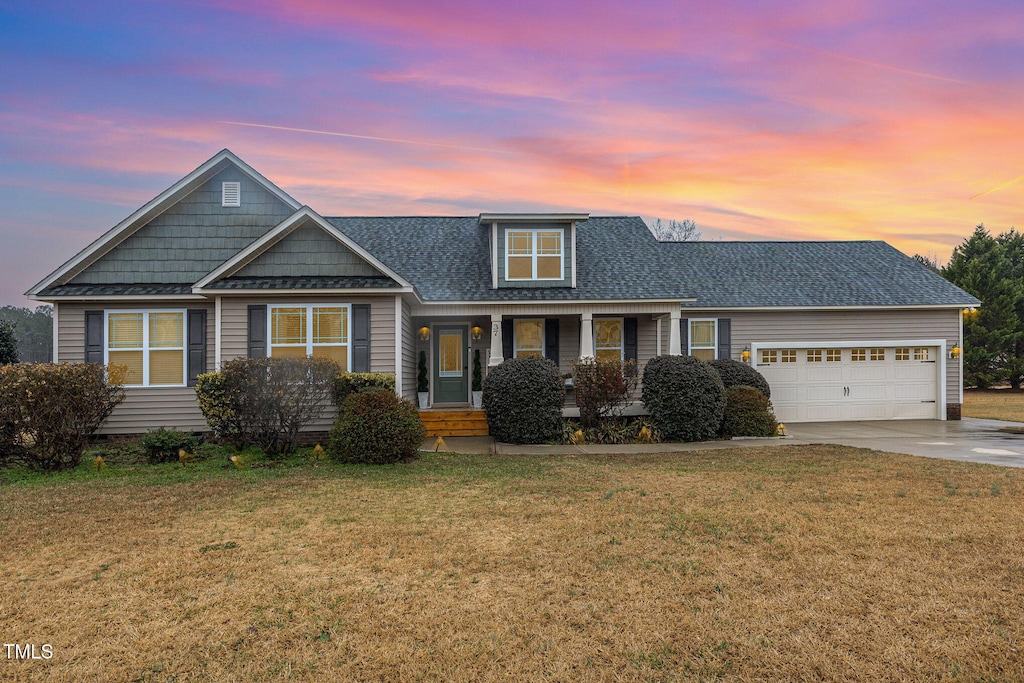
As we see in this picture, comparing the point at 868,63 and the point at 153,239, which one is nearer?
the point at 868,63

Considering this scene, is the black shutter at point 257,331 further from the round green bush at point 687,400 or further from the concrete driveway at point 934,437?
the concrete driveway at point 934,437

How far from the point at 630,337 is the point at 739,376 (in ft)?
9.87

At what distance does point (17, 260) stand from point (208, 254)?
895 centimetres

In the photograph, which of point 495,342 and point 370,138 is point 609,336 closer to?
point 495,342

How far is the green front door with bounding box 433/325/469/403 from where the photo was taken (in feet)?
55.6

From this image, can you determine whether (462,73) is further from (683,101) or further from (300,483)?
(300,483)

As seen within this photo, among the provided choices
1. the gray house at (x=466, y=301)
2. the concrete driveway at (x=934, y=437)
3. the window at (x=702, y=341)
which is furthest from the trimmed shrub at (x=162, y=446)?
the window at (x=702, y=341)

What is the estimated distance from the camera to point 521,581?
4.85 m

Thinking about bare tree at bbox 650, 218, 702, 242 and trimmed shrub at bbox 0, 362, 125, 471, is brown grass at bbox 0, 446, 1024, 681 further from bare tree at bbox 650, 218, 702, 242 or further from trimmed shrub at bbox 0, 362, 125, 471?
bare tree at bbox 650, 218, 702, 242

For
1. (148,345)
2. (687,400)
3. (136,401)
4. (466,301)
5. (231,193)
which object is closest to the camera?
(687,400)

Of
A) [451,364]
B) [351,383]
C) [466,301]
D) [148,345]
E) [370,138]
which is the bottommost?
[351,383]

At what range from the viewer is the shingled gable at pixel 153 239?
1327 cm

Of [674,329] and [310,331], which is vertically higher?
[674,329]

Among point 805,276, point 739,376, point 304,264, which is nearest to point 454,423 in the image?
point 304,264
